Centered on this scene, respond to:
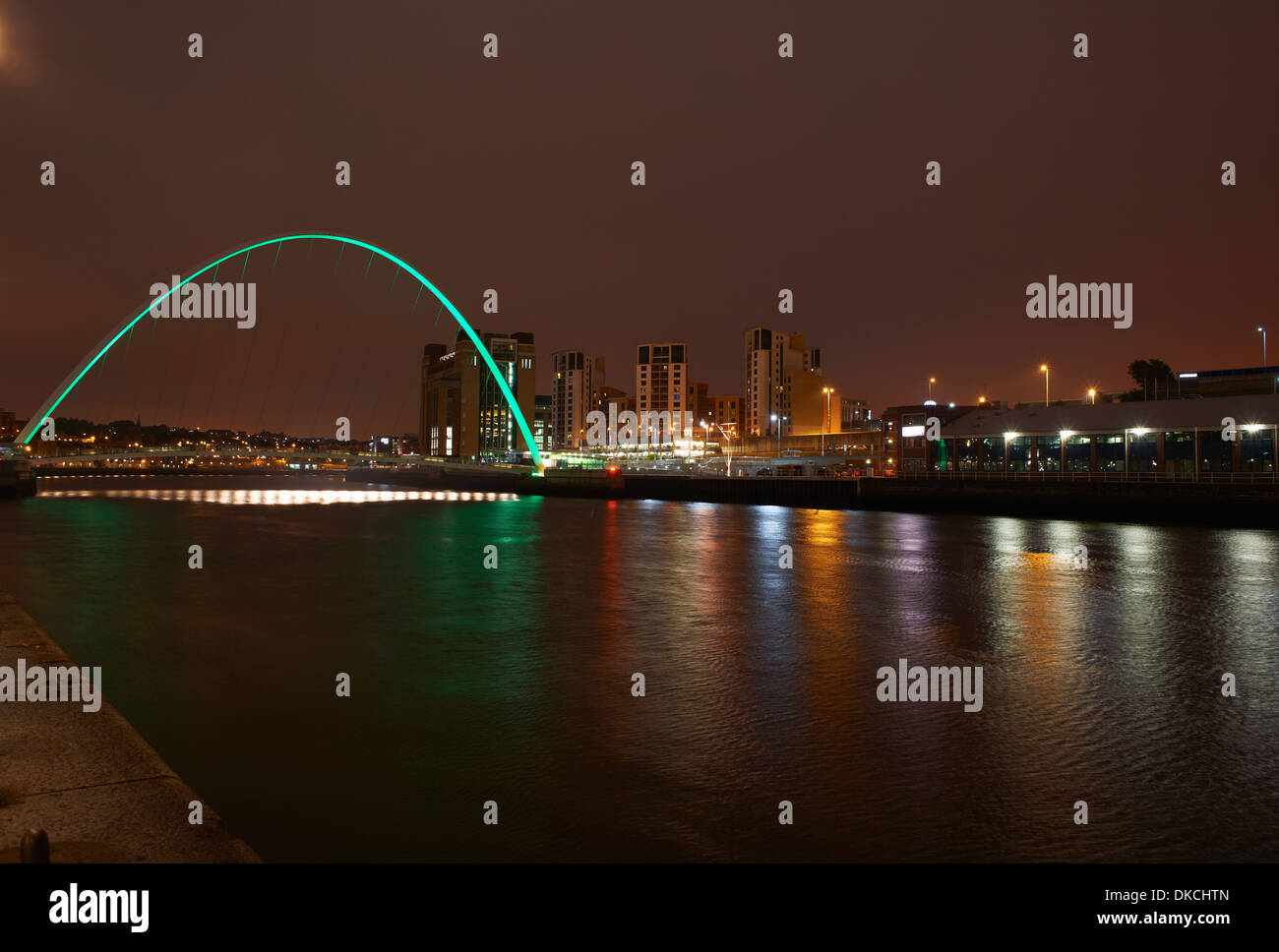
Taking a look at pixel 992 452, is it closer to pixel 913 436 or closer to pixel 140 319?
pixel 913 436

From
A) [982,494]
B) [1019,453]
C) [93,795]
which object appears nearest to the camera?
[93,795]

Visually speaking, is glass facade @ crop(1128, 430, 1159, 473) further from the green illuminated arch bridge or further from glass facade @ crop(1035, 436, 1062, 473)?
the green illuminated arch bridge

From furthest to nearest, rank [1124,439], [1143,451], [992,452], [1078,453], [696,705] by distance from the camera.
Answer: [992,452]
[1078,453]
[1124,439]
[1143,451]
[696,705]

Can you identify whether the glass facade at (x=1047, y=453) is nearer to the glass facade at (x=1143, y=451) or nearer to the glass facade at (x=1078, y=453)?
the glass facade at (x=1078, y=453)

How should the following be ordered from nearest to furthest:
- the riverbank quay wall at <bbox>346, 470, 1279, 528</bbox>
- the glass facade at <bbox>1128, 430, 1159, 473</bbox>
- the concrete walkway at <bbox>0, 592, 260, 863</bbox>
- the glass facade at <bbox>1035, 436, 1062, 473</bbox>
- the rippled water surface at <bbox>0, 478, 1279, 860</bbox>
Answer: the concrete walkway at <bbox>0, 592, 260, 863</bbox> < the rippled water surface at <bbox>0, 478, 1279, 860</bbox> < the riverbank quay wall at <bbox>346, 470, 1279, 528</bbox> < the glass facade at <bbox>1128, 430, 1159, 473</bbox> < the glass facade at <bbox>1035, 436, 1062, 473</bbox>

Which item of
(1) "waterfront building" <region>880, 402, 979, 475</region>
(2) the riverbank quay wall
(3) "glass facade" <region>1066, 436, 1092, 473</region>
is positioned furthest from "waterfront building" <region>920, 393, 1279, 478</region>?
(2) the riverbank quay wall

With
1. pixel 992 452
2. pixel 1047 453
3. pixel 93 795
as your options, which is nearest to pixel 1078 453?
pixel 1047 453
